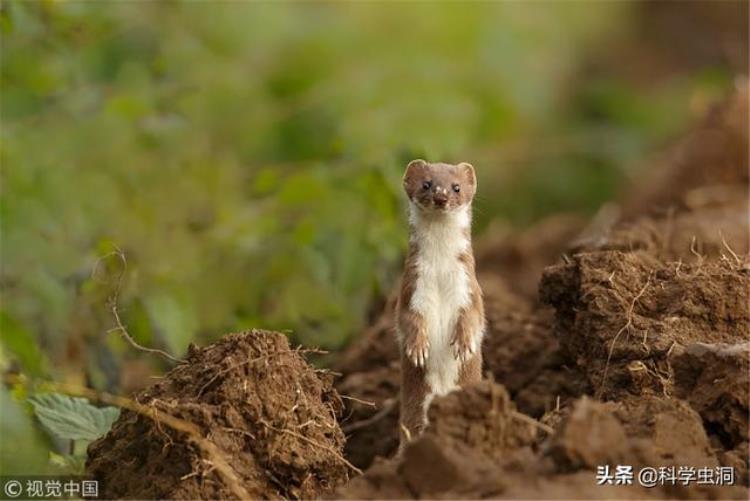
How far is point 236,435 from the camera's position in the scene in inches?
197

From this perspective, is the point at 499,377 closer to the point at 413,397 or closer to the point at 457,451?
the point at 413,397

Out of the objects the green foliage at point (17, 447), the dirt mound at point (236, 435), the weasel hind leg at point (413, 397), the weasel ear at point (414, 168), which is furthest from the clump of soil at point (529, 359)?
the green foliage at point (17, 447)

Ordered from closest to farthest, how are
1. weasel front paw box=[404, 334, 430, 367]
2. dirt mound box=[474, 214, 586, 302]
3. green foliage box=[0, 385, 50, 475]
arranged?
green foliage box=[0, 385, 50, 475] < weasel front paw box=[404, 334, 430, 367] < dirt mound box=[474, 214, 586, 302]

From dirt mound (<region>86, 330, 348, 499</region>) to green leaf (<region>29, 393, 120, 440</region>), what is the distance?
248mm

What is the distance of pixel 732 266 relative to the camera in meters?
5.96

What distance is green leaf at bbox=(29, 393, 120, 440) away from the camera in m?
5.42

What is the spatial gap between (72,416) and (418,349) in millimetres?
1343

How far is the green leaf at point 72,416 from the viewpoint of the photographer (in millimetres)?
5422

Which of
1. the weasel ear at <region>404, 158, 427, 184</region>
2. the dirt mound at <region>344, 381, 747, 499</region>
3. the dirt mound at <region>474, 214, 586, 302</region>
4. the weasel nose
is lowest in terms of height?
the dirt mound at <region>344, 381, 747, 499</region>

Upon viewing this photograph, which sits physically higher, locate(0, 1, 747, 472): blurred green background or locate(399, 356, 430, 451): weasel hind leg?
locate(0, 1, 747, 472): blurred green background

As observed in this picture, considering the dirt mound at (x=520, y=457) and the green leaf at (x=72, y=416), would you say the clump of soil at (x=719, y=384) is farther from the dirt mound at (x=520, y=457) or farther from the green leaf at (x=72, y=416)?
the green leaf at (x=72, y=416)

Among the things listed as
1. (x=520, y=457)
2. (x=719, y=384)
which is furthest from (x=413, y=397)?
(x=520, y=457)

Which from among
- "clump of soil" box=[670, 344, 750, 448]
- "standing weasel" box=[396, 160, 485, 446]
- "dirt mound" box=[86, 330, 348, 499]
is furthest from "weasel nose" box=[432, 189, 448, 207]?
"clump of soil" box=[670, 344, 750, 448]

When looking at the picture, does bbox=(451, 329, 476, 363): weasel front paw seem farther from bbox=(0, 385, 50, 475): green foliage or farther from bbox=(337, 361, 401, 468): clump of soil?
bbox=(0, 385, 50, 475): green foliage
